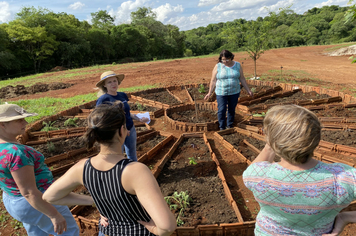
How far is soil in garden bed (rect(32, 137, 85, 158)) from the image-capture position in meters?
5.23

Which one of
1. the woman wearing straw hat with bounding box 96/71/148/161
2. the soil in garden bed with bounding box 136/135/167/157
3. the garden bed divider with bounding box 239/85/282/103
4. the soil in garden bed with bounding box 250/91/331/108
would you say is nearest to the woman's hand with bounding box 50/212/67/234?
the woman wearing straw hat with bounding box 96/71/148/161

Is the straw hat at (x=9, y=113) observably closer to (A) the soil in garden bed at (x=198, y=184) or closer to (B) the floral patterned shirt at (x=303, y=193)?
(B) the floral patterned shirt at (x=303, y=193)

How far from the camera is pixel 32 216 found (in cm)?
202

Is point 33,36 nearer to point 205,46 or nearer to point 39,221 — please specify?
point 39,221

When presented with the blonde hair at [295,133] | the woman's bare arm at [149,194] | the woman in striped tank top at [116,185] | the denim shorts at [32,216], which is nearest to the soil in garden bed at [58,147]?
the denim shorts at [32,216]

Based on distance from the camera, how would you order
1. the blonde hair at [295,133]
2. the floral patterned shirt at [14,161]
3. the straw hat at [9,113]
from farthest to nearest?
the straw hat at [9,113] → the floral patterned shirt at [14,161] → the blonde hair at [295,133]

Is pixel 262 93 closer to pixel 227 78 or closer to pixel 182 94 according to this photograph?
pixel 182 94

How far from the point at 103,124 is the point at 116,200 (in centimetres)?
48

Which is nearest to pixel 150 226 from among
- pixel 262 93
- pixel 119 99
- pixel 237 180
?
pixel 119 99

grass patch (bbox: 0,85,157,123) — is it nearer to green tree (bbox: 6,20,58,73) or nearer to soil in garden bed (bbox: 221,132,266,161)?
soil in garden bed (bbox: 221,132,266,161)

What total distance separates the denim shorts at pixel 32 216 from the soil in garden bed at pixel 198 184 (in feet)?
4.92

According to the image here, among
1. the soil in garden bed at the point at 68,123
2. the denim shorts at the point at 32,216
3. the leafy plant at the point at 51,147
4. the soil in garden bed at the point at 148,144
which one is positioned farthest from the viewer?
the soil in garden bed at the point at 68,123

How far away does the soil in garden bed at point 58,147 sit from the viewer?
5.23 meters

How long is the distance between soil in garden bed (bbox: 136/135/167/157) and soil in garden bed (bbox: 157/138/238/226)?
700 mm
